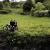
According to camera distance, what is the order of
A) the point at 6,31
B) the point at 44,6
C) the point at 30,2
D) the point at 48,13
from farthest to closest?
the point at 30,2
the point at 44,6
the point at 48,13
the point at 6,31

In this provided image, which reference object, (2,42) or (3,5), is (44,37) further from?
(3,5)

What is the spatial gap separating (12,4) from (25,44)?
8.12ft

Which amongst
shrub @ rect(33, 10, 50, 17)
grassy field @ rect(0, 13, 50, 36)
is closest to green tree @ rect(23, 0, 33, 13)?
shrub @ rect(33, 10, 50, 17)

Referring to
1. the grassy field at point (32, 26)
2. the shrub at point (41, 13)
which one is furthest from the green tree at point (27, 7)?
the grassy field at point (32, 26)

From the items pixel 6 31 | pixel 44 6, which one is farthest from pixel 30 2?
pixel 6 31

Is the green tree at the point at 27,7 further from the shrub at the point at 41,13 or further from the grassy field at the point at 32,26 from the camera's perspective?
the grassy field at the point at 32,26

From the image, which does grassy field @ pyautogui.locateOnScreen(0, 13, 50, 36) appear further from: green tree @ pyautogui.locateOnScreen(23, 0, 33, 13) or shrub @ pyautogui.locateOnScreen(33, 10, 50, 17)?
green tree @ pyautogui.locateOnScreen(23, 0, 33, 13)

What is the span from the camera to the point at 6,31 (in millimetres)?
1629

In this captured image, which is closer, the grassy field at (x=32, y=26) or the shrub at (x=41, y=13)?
the grassy field at (x=32, y=26)

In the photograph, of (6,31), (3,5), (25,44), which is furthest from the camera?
(3,5)

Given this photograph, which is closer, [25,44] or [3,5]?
[25,44]

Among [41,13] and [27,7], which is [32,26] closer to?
[41,13]

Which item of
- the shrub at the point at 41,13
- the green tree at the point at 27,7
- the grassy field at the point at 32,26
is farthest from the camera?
the green tree at the point at 27,7

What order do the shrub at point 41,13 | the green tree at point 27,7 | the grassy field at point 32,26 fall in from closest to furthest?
the grassy field at point 32,26
the shrub at point 41,13
the green tree at point 27,7
